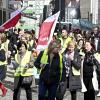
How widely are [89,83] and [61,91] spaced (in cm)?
66

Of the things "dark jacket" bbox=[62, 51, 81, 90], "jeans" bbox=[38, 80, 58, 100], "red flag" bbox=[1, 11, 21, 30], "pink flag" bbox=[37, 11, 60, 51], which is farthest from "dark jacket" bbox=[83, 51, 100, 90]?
"red flag" bbox=[1, 11, 21, 30]

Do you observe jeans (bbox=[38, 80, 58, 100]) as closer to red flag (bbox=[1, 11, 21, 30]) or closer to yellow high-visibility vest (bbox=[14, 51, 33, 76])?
yellow high-visibility vest (bbox=[14, 51, 33, 76])

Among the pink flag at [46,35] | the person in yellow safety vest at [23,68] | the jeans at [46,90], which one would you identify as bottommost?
the jeans at [46,90]

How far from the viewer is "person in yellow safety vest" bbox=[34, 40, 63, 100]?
10242 mm

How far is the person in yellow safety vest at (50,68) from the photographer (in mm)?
10242

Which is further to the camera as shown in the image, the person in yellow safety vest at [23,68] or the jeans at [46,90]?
the person in yellow safety vest at [23,68]

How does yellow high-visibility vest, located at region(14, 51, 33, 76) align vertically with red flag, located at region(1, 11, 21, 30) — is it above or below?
below

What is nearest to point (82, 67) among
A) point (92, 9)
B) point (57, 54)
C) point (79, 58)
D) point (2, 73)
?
point (79, 58)

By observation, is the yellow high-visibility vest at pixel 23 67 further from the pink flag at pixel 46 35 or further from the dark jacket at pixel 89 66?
the dark jacket at pixel 89 66

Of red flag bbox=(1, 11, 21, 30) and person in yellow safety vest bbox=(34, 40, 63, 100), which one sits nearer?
person in yellow safety vest bbox=(34, 40, 63, 100)

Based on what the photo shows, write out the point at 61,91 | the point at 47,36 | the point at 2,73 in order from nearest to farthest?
the point at 47,36
the point at 61,91
the point at 2,73

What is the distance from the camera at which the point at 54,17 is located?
1066cm

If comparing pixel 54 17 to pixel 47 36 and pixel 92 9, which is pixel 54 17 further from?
pixel 92 9

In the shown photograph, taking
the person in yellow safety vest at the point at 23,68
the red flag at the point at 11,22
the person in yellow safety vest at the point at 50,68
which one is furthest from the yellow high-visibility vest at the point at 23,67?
the red flag at the point at 11,22
